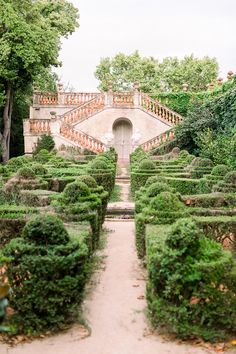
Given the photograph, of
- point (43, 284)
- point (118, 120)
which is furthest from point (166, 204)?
point (118, 120)

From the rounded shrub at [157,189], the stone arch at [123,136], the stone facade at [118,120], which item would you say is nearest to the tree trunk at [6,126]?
the stone facade at [118,120]

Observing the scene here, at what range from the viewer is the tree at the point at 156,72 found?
47156 mm

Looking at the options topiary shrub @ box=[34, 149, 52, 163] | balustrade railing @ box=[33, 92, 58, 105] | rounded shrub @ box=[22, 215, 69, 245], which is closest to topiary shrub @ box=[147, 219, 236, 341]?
rounded shrub @ box=[22, 215, 69, 245]

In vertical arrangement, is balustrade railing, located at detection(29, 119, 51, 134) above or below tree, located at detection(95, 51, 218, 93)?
below

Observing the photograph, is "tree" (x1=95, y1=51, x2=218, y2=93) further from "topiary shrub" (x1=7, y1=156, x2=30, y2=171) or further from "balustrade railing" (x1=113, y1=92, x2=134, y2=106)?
"topiary shrub" (x1=7, y1=156, x2=30, y2=171)

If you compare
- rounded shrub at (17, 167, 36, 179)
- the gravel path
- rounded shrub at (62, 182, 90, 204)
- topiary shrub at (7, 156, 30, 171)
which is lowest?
the gravel path

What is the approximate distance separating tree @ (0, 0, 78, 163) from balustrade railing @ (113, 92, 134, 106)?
474 cm

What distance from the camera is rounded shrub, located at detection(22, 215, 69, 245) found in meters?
6.37

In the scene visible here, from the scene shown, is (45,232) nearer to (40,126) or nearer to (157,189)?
(157,189)

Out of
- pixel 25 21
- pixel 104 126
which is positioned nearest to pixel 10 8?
pixel 25 21

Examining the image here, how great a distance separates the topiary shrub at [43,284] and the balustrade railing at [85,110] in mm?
25789

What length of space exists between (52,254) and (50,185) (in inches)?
398

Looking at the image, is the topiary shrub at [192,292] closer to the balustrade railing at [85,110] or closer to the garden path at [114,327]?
the garden path at [114,327]

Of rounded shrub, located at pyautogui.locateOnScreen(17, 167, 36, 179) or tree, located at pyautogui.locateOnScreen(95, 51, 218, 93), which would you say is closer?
rounded shrub, located at pyautogui.locateOnScreen(17, 167, 36, 179)
